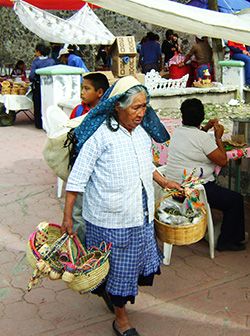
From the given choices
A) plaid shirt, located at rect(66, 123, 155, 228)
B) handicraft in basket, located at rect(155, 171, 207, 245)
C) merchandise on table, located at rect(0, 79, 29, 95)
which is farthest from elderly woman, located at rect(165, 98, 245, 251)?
merchandise on table, located at rect(0, 79, 29, 95)

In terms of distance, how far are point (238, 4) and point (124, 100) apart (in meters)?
11.4

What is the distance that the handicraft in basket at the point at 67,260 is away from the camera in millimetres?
2422

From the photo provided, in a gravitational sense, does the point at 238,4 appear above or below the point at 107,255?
above

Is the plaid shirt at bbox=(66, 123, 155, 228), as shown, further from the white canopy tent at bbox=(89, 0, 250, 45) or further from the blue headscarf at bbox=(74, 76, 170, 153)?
the white canopy tent at bbox=(89, 0, 250, 45)

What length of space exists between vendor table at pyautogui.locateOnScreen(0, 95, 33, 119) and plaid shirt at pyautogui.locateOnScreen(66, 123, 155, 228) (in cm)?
695

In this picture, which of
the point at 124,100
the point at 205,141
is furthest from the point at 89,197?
the point at 205,141

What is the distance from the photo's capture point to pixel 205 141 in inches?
147

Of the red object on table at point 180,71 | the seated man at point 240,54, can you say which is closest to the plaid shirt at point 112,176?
the seated man at point 240,54

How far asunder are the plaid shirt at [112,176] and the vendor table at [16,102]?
6.95 meters

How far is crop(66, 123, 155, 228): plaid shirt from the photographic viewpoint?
254cm

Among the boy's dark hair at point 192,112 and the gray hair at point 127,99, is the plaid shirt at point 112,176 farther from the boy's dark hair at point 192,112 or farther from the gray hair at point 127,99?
the boy's dark hair at point 192,112

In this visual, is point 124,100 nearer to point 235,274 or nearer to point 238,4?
point 235,274

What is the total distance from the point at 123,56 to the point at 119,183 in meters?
8.15

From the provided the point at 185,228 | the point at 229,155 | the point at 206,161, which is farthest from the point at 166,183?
the point at 229,155
